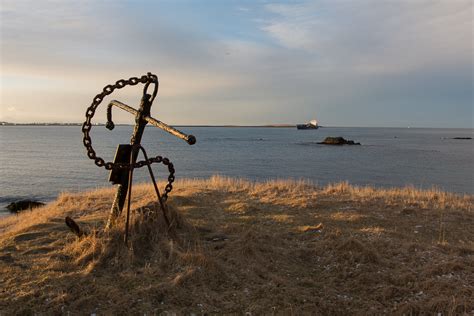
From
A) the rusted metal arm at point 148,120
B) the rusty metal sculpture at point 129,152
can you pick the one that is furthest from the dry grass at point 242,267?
the rusted metal arm at point 148,120

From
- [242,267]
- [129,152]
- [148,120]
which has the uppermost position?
[148,120]

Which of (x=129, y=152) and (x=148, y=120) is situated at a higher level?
(x=148, y=120)

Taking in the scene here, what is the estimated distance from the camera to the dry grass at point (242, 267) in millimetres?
4871

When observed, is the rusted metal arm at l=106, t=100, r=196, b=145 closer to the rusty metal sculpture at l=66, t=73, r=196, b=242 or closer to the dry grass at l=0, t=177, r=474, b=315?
the rusty metal sculpture at l=66, t=73, r=196, b=242

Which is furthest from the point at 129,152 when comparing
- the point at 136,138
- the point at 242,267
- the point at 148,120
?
the point at 242,267

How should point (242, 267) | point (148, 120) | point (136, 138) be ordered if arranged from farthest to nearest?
point (136, 138), point (148, 120), point (242, 267)

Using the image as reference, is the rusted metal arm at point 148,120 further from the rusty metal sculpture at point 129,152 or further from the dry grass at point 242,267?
the dry grass at point 242,267

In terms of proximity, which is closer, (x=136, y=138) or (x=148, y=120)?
(x=148, y=120)

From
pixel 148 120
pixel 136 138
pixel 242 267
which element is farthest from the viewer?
pixel 136 138

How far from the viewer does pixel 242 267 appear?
5.95 m

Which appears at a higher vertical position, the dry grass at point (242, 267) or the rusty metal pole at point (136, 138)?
the rusty metal pole at point (136, 138)

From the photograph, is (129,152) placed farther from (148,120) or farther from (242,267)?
(242,267)

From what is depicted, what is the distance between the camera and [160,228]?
22.4 ft

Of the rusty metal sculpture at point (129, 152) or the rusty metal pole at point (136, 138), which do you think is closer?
the rusty metal sculpture at point (129, 152)
